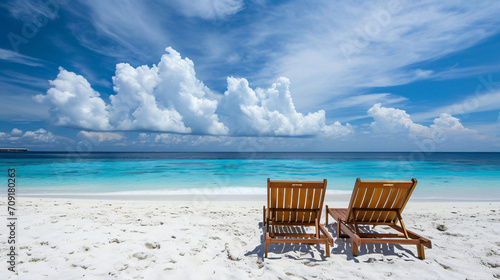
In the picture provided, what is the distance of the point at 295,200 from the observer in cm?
399

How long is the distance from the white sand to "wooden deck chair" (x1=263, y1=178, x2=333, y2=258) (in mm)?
278

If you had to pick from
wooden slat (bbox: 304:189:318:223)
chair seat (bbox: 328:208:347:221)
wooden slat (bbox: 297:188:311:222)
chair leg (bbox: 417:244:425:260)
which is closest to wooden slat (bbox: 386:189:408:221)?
chair leg (bbox: 417:244:425:260)

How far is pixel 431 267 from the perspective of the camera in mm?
3090

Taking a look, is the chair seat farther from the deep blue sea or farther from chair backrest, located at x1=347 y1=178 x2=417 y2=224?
the deep blue sea

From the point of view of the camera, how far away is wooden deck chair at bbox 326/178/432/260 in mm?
3482

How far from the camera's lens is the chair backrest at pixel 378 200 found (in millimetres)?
3625

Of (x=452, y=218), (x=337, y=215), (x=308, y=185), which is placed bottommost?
(x=452, y=218)

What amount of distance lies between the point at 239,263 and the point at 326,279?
46.4 inches

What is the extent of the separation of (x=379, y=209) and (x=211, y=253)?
9.61 feet

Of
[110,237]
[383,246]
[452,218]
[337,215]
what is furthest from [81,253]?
[452,218]

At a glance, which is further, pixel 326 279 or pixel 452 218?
pixel 452 218

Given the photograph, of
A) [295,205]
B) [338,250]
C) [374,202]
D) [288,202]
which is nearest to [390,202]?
[374,202]

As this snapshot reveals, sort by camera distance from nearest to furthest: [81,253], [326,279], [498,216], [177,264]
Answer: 1. [326,279]
2. [177,264]
3. [81,253]
4. [498,216]

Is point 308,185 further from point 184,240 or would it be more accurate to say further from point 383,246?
point 184,240
